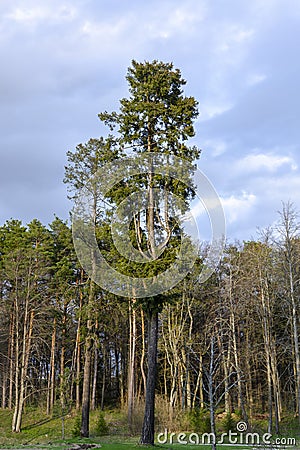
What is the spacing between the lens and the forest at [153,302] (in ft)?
52.7

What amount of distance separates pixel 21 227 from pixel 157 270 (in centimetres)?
2002

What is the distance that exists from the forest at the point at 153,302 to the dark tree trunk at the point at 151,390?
33 mm

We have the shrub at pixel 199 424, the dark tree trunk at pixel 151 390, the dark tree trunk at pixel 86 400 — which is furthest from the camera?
the shrub at pixel 199 424

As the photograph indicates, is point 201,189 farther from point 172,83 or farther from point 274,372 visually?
point 274,372

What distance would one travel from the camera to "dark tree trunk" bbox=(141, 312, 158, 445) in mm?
13938

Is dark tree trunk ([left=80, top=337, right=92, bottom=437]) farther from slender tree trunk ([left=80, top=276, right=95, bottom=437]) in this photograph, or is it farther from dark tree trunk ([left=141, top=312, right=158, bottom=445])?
dark tree trunk ([left=141, top=312, right=158, bottom=445])

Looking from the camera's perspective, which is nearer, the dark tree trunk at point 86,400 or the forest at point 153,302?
the forest at point 153,302

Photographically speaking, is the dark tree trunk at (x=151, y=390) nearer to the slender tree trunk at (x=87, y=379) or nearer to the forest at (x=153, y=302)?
the forest at (x=153, y=302)

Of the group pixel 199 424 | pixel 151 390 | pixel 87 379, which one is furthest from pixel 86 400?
pixel 151 390

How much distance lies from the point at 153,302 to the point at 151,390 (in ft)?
8.49

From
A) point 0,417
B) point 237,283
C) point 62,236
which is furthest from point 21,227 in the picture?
point 237,283

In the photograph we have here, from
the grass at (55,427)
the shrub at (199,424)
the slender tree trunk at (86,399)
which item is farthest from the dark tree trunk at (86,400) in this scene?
the shrub at (199,424)

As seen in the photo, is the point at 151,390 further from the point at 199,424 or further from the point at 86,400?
the point at 199,424

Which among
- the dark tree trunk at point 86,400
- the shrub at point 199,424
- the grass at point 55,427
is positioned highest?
the dark tree trunk at point 86,400
